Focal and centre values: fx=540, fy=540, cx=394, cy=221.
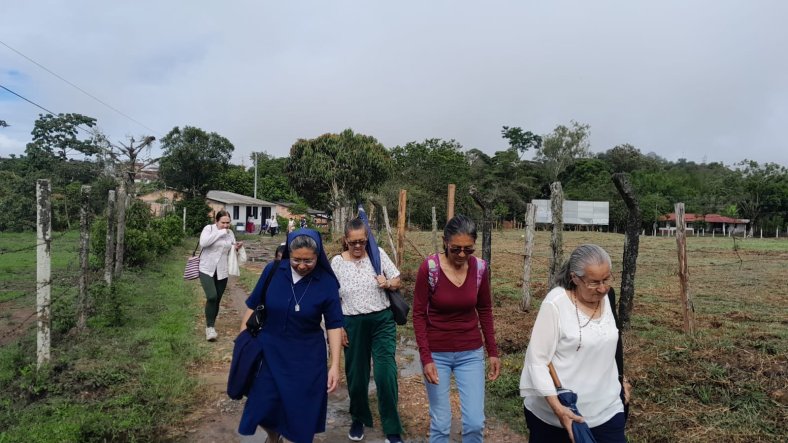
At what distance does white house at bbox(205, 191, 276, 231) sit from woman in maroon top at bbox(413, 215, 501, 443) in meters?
34.2

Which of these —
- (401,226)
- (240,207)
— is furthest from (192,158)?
(401,226)

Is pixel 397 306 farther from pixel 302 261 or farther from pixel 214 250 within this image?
pixel 214 250

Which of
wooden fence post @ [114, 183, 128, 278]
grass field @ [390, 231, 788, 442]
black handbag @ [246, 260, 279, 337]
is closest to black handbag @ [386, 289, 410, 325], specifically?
black handbag @ [246, 260, 279, 337]

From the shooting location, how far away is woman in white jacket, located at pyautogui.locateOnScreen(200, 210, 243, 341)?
21.4ft

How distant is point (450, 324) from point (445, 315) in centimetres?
6

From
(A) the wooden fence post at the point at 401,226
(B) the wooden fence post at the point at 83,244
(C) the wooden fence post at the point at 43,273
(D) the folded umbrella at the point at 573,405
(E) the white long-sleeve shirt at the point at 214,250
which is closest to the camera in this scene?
(D) the folded umbrella at the point at 573,405

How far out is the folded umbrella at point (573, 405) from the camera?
7.53ft

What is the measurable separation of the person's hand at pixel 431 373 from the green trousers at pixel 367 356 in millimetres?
830

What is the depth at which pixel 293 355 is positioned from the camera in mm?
3092

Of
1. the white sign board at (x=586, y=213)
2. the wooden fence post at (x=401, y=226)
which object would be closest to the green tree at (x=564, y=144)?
the white sign board at (x=586, y=213)

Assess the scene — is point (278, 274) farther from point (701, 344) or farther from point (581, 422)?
point (701, 344)

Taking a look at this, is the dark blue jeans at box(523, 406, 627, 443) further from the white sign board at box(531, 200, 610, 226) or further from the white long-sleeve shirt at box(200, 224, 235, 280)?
the white sign board at box(531, 200, 610, 226)

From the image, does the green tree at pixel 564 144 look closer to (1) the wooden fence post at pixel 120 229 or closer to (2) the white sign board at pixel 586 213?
(2) the white sign board at pixel 586 213

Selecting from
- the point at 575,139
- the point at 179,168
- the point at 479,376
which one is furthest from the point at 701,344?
the point at 575,139
